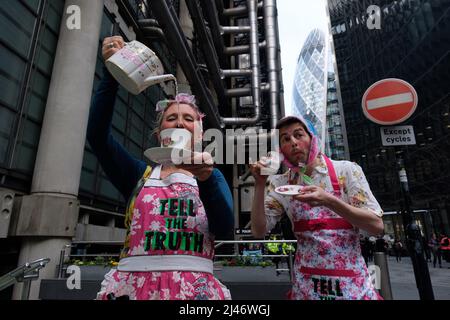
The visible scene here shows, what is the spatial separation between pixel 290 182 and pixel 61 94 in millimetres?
7153

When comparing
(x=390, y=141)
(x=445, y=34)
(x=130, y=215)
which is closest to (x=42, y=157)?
(x=130, y=215)

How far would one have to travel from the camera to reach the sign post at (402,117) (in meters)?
3.65

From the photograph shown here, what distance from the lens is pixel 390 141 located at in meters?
3.94

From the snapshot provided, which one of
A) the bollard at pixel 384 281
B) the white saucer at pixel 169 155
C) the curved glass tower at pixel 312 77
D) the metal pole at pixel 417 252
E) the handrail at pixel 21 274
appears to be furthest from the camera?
the curved glass tower at pixel 312 77

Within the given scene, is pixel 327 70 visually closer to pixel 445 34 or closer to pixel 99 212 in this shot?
pixel 445 34

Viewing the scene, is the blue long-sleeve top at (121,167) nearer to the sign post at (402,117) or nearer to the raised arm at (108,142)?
the raised arm at (108,142)

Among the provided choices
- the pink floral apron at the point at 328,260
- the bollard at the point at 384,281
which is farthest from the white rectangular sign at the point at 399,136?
the pink floral apron at the point at 328,260

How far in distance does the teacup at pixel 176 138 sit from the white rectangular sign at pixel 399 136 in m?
3.56

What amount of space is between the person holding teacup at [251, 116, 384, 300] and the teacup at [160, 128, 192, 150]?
350 millimetres

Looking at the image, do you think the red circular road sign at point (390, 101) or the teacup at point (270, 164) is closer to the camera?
the teacup at point (270, 164)

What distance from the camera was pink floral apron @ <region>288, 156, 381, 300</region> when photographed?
1.39 m

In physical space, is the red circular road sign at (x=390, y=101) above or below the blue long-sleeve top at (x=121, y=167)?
above

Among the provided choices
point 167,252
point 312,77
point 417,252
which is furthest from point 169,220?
point 312,77

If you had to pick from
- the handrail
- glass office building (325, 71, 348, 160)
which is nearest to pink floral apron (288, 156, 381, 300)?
the handrail
